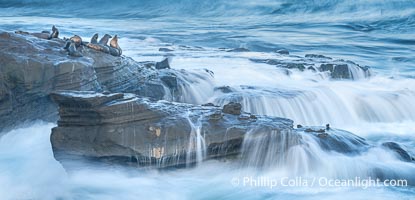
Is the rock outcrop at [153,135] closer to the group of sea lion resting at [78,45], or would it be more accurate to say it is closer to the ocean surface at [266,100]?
the ocean surface at [266,100]

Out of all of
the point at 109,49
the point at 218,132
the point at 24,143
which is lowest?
the point at 24,143

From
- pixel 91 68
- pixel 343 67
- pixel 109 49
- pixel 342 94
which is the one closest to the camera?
pixel 91 68

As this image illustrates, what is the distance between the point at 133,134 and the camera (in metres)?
6.66

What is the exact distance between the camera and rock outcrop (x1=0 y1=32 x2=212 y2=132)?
7.83m

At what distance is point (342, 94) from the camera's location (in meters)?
10.8

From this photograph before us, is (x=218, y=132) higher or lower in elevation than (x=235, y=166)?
higher

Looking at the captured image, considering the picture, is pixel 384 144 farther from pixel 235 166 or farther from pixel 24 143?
pixel 24 143

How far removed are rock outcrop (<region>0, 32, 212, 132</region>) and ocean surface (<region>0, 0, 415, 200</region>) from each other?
9.9 inches

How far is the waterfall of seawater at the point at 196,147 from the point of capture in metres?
6.75

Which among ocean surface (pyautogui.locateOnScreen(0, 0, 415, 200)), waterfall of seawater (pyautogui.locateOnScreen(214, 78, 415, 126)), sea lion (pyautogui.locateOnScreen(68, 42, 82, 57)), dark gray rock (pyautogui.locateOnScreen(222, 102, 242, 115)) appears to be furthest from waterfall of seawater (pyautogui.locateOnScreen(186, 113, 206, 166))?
waterfall of seawater (pyautogui.locateOnScreen(214, 78, 415, 126))

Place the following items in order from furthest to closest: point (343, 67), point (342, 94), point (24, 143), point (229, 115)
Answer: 1. point (343, 67)
2. point (342, 94)
3. point (24, 143)
4. point (229, 115)

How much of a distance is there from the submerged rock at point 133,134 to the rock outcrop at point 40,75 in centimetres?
131

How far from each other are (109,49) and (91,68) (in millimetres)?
1251

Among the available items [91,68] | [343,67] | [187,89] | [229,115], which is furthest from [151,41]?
[229,115]
